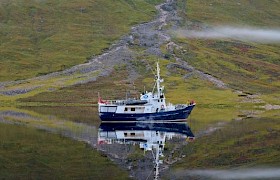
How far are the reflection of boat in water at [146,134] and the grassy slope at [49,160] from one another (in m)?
6.36

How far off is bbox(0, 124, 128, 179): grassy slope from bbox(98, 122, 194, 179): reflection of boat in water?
636 cm

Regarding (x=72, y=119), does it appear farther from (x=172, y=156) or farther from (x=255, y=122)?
(x=172, y=156)

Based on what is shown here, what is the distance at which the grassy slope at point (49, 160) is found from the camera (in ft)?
201

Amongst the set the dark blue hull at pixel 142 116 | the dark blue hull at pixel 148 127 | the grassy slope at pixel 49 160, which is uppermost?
Answer: the dark blue hull at pixel 142 116

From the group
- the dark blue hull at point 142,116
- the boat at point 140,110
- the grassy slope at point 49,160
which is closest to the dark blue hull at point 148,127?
the dark blue hull at point 142,116

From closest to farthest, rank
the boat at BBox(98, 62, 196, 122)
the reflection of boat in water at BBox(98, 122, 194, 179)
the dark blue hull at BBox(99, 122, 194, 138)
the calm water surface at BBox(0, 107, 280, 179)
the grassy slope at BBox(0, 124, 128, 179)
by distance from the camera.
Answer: the grassy slope at BBox(0, 124, 128, 179) → the calm water surface at BBox(0, 107, 280, 179) → the reflection of boat in water at BBox(98, 122, 194, 179) → the dark blue hull at BBox(99, 122, 194, 138) → the boat at BBox(98, 62, 196, 122)

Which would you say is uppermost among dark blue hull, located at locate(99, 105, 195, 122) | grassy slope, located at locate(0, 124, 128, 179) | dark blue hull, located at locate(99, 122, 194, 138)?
dark blue hull, located at locate(99, 105, 195, 122)

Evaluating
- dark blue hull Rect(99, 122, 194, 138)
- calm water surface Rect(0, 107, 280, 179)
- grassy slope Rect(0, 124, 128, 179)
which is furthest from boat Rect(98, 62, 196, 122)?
grassy slope Rect(0, 124, 128, 179)

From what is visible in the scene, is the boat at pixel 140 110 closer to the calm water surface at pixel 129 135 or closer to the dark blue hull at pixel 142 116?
the dark blue hull at pixel 142 116

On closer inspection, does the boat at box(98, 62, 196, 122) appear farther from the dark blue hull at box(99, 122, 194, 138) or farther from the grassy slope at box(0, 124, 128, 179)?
the grassy slope at box(0, 124, 128, 179)

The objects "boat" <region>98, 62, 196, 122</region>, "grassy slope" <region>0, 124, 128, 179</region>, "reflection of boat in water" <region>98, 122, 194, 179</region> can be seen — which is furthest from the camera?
"boat" <region>98, 62, 196, 122</region>

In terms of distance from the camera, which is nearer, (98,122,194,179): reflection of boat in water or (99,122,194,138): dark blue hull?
(98,122,194,179): reflection of boat in water

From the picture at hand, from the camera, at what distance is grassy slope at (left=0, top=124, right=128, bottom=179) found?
61156 millimetres

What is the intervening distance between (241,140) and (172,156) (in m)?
20.4
